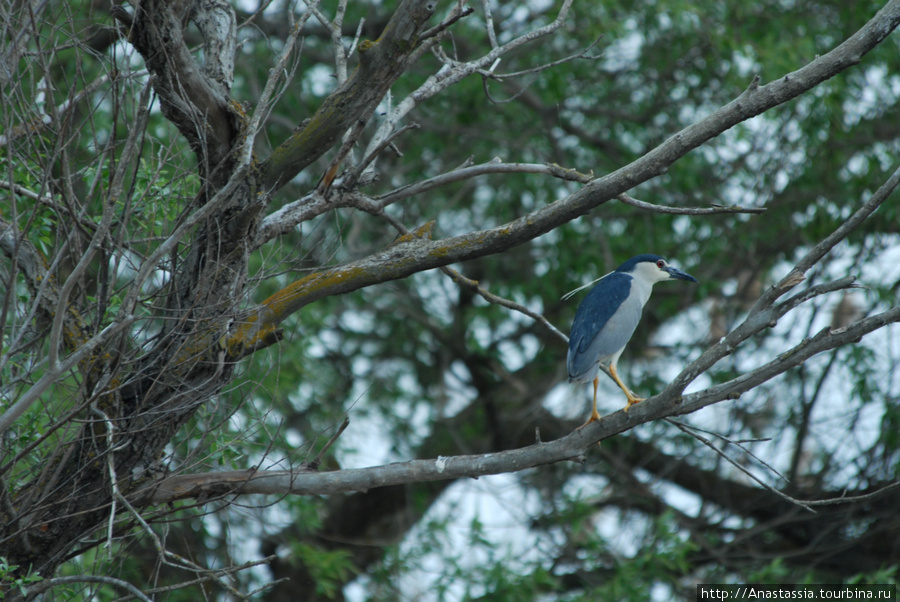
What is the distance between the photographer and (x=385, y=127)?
11.0 ft

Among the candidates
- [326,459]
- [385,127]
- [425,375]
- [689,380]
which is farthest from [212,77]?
[425,375]

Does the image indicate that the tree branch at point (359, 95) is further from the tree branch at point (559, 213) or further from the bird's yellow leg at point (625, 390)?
the bird's yellow leg at point (625, 390)

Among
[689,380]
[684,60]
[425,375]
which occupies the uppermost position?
[684,60]

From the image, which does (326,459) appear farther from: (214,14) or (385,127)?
(214,14)

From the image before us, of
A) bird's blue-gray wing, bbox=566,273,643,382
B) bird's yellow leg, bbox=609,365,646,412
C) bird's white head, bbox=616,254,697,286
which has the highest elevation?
bird's white head, bbox=616,254,697,286

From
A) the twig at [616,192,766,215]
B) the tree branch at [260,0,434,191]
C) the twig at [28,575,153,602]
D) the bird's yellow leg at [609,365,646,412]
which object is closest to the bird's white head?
the bird's yellow leg at [609,365,646,412]

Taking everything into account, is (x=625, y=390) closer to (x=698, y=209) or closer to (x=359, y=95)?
(x=698, y=209)

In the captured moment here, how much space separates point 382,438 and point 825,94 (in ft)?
15.2

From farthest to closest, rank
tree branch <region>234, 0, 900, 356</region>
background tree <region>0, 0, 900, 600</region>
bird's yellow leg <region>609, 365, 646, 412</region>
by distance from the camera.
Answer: background tree <region>0, 0, 900, 600</region> → bird's yellow leg <region>609, 365, 646, 412</region> → tree branch <region>234, 0, 900, 356</region>

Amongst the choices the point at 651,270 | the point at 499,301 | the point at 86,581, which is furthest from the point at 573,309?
the point at 86,581

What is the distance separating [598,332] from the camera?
4121 mm

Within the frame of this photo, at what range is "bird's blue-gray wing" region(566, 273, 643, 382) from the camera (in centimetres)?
411

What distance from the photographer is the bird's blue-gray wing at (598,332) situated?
4.11m

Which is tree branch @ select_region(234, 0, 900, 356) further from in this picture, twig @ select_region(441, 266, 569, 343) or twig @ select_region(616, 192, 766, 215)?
twig @ select_region(441, 266, 569, 343)
